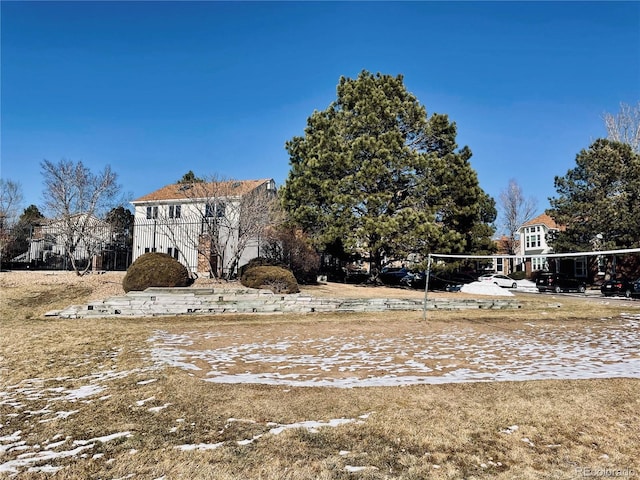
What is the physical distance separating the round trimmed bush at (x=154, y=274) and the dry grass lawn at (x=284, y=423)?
8.26 meters

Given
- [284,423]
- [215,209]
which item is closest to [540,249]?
[215,209]

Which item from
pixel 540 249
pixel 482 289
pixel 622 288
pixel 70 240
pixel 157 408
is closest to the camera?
pixel 157 408

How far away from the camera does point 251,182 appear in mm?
34969

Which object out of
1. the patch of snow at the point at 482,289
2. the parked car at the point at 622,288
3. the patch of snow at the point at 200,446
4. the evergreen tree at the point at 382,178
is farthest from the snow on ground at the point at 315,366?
the parked car at the point at 622,288

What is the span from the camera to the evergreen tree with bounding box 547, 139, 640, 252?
1212 inches

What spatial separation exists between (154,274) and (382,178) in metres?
14.1

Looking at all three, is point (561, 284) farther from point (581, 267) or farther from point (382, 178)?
point (382, 178)

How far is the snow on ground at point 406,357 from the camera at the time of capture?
629cm

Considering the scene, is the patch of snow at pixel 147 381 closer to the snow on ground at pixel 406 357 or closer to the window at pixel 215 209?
the snow on ground at pixel 406 357

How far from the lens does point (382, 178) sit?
24.7 m

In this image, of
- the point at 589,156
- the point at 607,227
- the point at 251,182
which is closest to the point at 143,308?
the point at 251,182

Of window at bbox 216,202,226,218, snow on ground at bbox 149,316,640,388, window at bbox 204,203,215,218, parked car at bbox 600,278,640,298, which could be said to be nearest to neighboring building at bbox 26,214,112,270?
window at bbox 204,203,215,218

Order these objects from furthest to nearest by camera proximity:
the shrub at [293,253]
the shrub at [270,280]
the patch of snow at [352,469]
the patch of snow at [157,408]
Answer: the shrub at [293,253] → the shrub at [270,280] → the patch of snow at [157,408] → the patch of snow at [352,469]

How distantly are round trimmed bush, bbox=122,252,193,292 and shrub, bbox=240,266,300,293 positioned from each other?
9.08 ft
